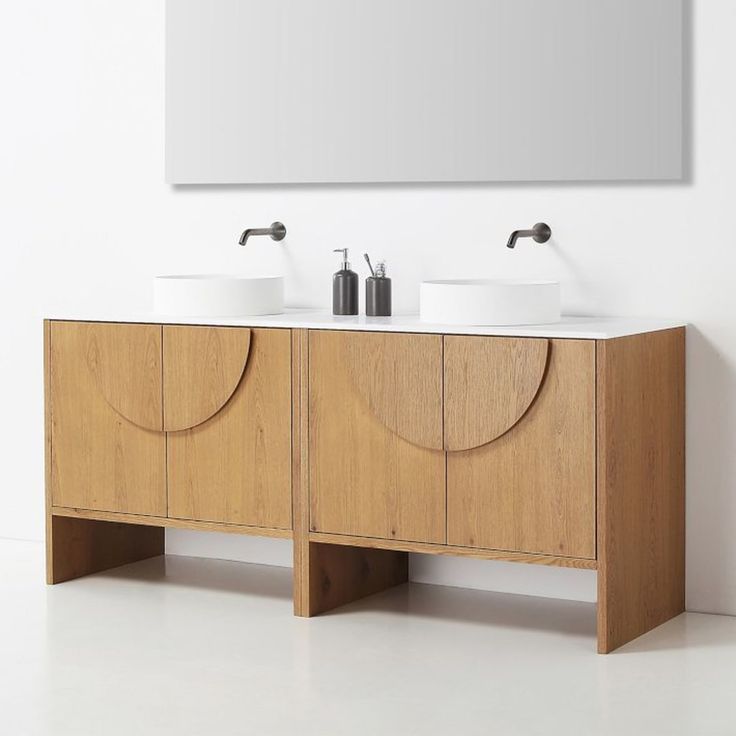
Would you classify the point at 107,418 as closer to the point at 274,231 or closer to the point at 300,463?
the point at 300,463

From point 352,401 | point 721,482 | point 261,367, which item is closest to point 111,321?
A: point 261,367

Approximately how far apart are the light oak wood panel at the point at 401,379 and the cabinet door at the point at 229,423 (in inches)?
8.5

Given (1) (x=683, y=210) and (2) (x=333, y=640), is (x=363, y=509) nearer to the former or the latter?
(2) (x=333, y=640)

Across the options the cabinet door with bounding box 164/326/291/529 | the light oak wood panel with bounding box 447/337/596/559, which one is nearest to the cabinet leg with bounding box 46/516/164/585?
the cabinet door with bounding box 164/326/291/529

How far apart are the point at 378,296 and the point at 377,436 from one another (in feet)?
1.54

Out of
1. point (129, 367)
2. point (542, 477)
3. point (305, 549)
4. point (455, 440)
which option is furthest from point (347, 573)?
point (129, 367)

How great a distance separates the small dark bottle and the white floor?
31.5 inches

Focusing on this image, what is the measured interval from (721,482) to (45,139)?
243 cm

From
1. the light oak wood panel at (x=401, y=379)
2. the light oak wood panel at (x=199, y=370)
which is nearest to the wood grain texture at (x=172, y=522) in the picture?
the light oak wood panel at (x=199, y=370)

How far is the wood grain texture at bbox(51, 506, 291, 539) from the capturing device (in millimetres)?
3873

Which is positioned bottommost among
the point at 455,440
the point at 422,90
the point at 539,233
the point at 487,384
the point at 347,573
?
the point at 347,573

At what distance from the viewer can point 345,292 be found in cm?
404

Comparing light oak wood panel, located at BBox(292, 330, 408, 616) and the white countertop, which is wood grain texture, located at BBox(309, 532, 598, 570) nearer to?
light oak wood panel, located at BBox(292, 330, 408, 616)

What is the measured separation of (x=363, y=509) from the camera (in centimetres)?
373
